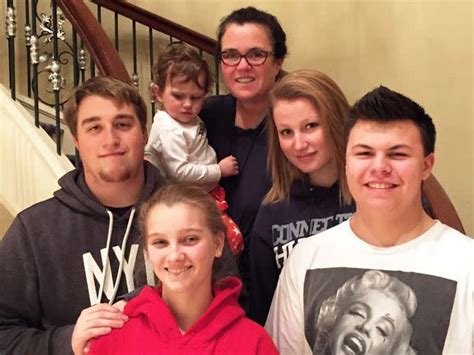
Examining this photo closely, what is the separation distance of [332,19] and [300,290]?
9.82 ft

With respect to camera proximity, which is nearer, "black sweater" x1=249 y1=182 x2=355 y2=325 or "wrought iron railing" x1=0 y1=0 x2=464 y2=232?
"black sweater" x1=249 y1=182 x2=355 y2=325

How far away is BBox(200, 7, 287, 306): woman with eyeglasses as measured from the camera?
2441mm

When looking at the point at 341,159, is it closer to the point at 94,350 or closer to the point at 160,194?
the point at 160,194

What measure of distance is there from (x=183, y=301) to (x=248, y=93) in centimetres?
104

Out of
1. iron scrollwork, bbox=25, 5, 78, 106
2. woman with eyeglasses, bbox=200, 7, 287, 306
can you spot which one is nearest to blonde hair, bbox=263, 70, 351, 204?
woman with eyeglasses, bbox=200, 7, 287, 306

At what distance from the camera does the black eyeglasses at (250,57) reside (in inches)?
97.4

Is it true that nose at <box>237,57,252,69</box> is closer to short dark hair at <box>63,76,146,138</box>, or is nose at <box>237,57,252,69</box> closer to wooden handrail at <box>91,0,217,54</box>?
short dark hair at <box>63,76,146,138</box>

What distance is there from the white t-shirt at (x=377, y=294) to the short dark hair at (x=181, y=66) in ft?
3.52

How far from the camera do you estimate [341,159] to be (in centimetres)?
203

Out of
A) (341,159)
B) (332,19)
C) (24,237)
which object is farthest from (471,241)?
(332,19)

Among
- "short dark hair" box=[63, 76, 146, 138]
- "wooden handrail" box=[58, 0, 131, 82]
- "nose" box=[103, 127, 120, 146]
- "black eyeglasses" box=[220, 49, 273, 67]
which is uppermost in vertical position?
"wooden handrail" box=[58, 0, 131, 82]

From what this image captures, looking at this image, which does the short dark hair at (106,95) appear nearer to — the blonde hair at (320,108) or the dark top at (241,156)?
the blonde hair at (320,108)

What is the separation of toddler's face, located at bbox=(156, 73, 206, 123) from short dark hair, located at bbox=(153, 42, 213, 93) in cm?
2

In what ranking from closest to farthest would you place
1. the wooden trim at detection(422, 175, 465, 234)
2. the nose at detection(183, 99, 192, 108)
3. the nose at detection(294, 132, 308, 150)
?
1. the nose at detection(294, 132, 308, 150)
2. the wooden trim at detection(422, 175, 465, 234)
3. the nose at detection(183, 99, 192, 108)
